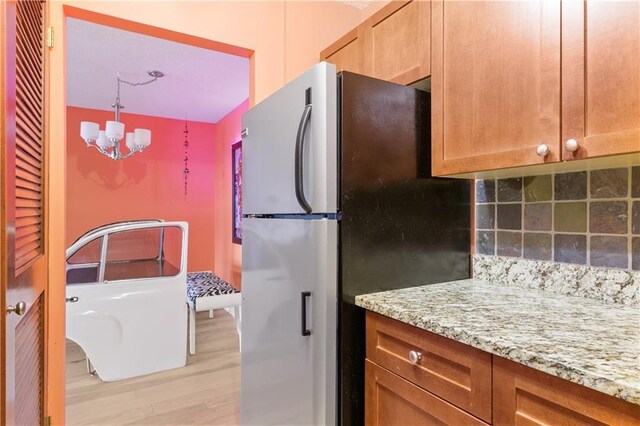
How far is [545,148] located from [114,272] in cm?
307

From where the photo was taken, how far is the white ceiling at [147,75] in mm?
2720

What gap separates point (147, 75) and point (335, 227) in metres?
3.05

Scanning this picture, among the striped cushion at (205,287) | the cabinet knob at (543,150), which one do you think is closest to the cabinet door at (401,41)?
the cabinet knob at (543,150)

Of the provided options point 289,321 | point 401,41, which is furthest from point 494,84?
point 289,321

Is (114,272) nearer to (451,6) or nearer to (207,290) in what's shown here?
(207,290)

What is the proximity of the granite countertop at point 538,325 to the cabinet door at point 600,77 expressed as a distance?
43cm

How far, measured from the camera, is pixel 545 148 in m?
0.99

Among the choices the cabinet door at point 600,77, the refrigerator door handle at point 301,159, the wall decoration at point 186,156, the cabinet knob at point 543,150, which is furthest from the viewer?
the wall decoration at point 186,156

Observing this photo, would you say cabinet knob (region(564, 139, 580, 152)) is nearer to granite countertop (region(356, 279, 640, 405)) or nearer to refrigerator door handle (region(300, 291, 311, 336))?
granite countertop (region(356, 279, 640, 405))

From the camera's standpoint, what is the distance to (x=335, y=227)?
1183 mm

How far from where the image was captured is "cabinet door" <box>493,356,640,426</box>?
25.4 inches

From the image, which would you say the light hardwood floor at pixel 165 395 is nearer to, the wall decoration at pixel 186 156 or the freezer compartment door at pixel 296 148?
the freezer compartment door at pixel 296 148

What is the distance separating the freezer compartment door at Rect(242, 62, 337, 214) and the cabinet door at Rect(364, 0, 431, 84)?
41cm

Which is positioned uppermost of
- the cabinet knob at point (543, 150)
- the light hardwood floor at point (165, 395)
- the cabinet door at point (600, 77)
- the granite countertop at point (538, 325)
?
the cabinet door at point (600, 77)
